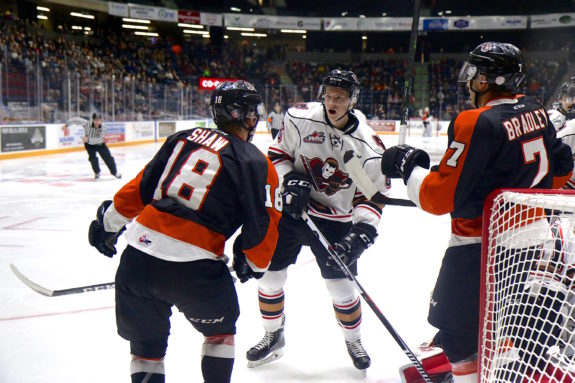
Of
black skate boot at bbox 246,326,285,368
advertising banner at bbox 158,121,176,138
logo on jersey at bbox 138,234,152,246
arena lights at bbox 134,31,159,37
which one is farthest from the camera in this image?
arena lights at bbox 134,31,159,37

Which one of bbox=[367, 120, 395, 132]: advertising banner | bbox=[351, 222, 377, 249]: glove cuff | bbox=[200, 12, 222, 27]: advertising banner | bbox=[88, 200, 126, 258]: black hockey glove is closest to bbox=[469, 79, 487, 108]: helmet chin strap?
bbox=[351, 222, 377, 249]: glove cuff

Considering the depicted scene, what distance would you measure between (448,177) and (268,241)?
21.2 inches

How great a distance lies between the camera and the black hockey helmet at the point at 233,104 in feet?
5.39

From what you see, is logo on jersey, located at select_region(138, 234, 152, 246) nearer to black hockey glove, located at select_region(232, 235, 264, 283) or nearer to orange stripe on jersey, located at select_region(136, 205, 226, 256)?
orange stripe on jersey, located at select_region(136, 205, 226, 256)

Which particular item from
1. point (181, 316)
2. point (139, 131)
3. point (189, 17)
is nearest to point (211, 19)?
point (189, 17)

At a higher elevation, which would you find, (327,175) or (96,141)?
(327,175)

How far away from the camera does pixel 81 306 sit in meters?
3.04

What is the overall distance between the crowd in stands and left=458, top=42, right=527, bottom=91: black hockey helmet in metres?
10.0

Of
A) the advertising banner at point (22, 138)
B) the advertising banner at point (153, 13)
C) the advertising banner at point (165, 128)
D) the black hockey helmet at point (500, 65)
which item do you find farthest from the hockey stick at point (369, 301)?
the advertising banner at point (153, 13)

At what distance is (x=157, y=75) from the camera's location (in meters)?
20.8

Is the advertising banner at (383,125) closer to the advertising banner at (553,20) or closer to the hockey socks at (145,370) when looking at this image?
the advertising banner at (553,20)

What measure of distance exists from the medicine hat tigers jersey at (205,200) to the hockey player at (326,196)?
677mm

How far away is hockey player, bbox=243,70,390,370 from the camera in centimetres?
229

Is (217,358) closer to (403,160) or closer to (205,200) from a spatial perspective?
(205,200)
